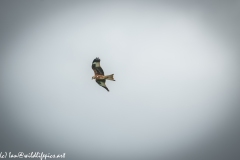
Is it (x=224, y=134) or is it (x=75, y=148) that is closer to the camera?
(x=224, y=134)

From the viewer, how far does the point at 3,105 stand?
75.6 feet

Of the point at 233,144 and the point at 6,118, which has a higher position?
the point at 6,118

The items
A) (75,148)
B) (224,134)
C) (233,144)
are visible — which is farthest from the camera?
(75,148)

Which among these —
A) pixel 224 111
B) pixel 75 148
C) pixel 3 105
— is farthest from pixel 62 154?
pixel 224 111

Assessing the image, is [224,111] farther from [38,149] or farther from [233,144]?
[38,149]

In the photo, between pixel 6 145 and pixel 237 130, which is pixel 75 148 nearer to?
pixel 6 145

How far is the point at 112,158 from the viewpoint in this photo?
71.0 feet

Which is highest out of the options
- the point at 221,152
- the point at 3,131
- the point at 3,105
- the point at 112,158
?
the point at 3,105

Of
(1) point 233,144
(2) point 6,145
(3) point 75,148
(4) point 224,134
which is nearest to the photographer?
(2) point 6,145

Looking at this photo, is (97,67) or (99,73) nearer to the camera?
(97,67)

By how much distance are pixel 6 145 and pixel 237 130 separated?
1972 centimetres

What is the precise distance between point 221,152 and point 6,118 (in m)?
19.7

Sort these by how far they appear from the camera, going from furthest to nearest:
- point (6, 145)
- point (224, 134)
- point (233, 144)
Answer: point (224, 134), point (233, 144), point (6, 145)

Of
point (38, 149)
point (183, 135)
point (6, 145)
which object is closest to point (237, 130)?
point (183, 135)
